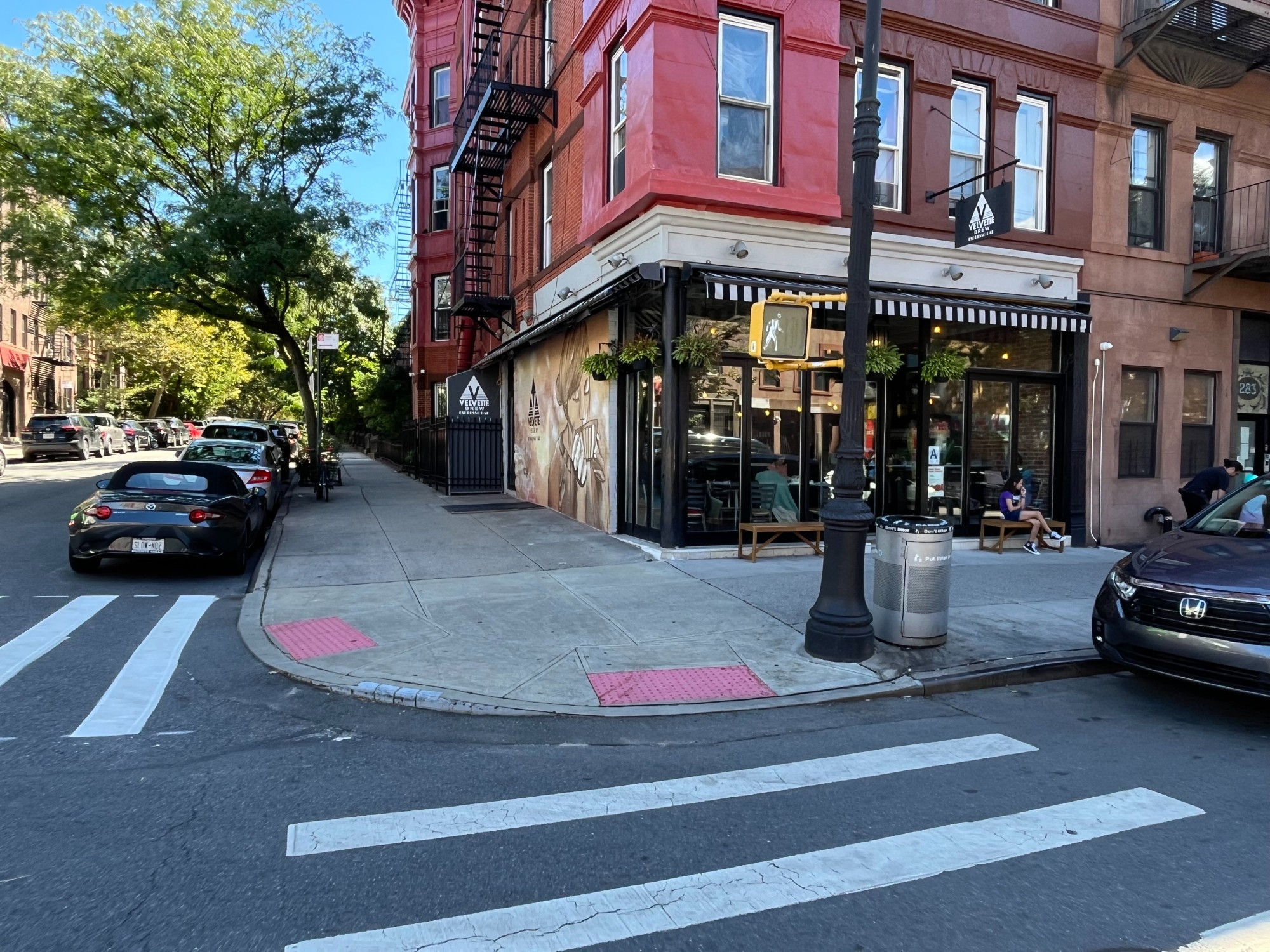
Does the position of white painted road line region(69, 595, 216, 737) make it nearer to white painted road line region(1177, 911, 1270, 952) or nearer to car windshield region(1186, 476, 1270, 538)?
white painted road line region(1177, 911, 1270, 952)

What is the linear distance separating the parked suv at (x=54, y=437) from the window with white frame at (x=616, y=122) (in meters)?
27.6

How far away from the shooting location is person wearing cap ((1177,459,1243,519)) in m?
12.0

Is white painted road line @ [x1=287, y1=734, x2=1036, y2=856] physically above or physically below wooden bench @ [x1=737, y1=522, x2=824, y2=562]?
below

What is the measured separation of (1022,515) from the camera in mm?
11875

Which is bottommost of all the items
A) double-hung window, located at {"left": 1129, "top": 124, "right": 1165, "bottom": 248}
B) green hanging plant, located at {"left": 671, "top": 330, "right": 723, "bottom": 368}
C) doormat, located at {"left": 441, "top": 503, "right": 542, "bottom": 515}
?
doormat, located at {"left": 441, "top": 503, "right": 542, "bottom": 515}

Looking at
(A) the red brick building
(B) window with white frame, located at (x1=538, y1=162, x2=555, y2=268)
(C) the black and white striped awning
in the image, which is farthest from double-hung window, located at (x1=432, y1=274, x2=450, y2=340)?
(C) the black and white striped awning

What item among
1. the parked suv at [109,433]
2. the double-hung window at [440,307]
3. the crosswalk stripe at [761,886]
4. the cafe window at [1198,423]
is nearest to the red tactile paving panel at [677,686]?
the crosswalk stripe at [761,886]

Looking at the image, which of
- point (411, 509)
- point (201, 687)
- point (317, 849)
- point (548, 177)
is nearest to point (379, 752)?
point (317, 849)

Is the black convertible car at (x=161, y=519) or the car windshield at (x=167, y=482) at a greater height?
the car windshield at (x=167, y=482)

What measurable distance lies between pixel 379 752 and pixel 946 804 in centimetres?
314

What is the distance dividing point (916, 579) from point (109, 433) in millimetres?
36662

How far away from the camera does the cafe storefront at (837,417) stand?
35.0 ft

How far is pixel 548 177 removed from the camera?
15.7 m

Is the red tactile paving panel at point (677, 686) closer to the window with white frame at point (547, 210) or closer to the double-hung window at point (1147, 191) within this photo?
the window with white frame at point (547, 210)
